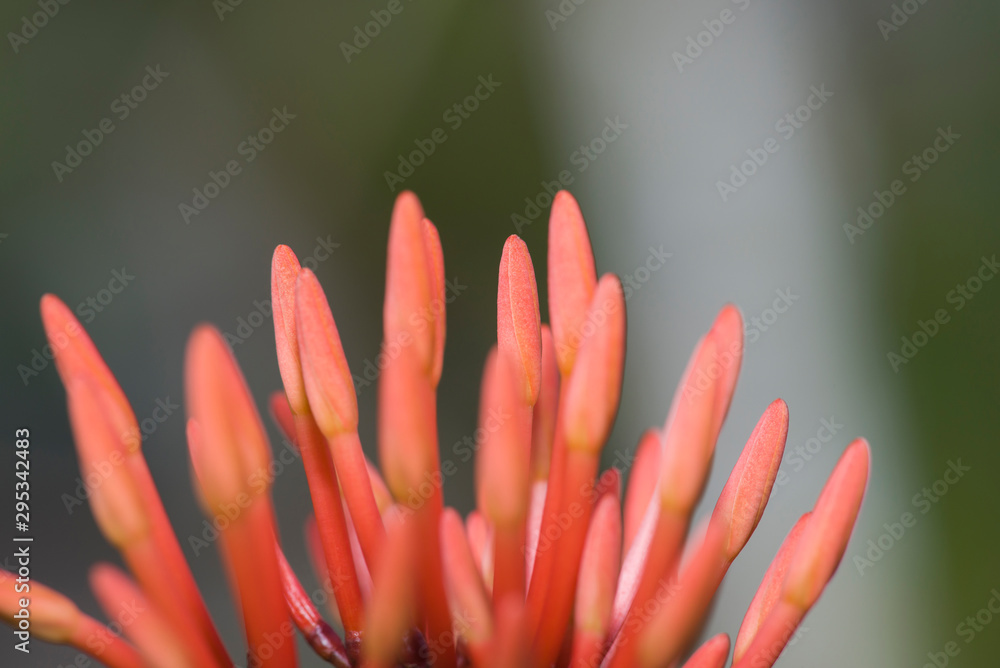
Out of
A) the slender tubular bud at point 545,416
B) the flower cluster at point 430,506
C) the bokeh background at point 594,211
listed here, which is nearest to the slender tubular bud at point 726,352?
the flower cluster at point 430,506

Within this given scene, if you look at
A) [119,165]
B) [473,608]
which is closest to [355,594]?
[473,608]

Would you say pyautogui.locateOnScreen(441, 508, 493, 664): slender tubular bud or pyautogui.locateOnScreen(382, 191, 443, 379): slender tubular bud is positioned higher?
pyautogui.locateOnScreen(382, 191, 443, 379): slender tubular bud

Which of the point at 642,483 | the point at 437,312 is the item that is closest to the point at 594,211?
the point at 642,483

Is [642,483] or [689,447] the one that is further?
[642,483]

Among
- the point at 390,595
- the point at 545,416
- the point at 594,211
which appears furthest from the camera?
the point at 594,211

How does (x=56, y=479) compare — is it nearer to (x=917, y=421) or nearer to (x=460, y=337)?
(x=460, y=337)

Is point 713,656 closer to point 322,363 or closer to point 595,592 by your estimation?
point 595,592

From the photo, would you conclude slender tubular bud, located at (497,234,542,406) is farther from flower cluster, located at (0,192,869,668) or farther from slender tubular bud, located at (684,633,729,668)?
slender tubular bud, located at (684,633,729,668)

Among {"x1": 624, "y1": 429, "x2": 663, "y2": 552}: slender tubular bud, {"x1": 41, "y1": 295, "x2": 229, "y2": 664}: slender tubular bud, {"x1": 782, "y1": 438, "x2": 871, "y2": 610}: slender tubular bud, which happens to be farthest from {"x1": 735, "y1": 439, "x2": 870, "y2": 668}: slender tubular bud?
{"x1": 41, "y1": 295, "x2": 229, "y2": 664}: slender tubular bud
